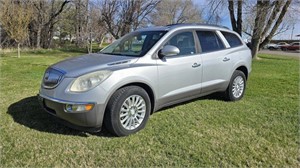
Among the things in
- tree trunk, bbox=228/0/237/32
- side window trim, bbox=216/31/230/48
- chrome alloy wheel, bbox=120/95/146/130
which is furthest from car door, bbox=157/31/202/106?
tree trunk, bbox=228/0/237/32

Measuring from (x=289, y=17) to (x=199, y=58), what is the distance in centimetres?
1385

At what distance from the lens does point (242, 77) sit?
534 centimetres

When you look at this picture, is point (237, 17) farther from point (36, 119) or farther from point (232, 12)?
point (36, 119)

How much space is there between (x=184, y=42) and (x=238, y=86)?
6.30 feet

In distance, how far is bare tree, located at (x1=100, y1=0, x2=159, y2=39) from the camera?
2609 centimetres

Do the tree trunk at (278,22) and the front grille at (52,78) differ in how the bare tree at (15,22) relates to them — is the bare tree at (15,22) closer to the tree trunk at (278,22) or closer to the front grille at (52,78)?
the front grille at (52,78)

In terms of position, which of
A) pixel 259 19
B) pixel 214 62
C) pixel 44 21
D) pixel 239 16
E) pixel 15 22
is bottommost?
pixel 214 62

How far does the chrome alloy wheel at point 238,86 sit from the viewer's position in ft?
17.0

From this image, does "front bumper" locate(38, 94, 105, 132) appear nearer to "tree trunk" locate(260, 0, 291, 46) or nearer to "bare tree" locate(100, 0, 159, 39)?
"tree trunk" locate(260, 0, 291, 46)

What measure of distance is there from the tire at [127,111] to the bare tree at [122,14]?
23578mm

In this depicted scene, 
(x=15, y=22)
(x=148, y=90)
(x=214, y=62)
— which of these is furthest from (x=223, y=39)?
(x=15, y=22)

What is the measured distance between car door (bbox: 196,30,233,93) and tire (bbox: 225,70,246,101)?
8.0 inches

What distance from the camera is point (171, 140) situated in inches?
130

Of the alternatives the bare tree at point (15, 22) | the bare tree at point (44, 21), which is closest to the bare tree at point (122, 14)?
the bare tree at point (44, 21)
